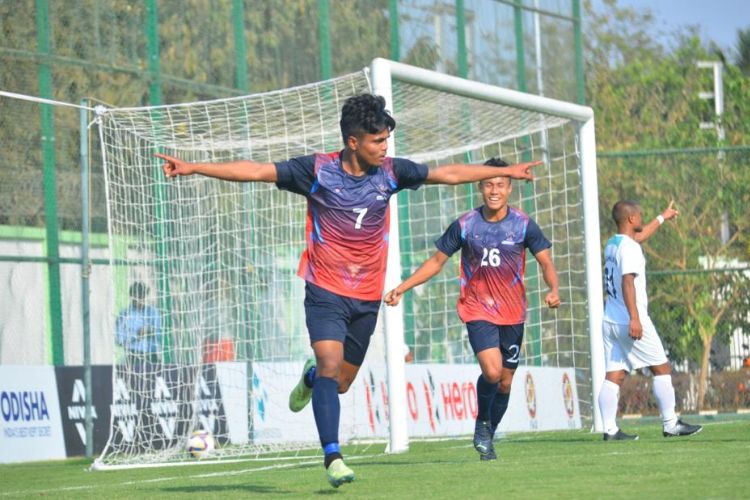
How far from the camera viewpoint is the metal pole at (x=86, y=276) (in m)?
15.7

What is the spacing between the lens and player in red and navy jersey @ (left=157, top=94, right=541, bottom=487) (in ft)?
28.7

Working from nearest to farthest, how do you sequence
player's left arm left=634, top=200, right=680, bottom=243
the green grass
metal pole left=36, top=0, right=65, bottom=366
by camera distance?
the green grass
player's left arm left=634, top=200, right=680, bottom=243
metal pole left=36, top=0, right=65, bottom=366

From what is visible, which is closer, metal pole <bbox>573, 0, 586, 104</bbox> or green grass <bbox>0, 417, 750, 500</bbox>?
green grass <bbox>0, 417, 750, 500</bbox>

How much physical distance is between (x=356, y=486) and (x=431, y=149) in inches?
368

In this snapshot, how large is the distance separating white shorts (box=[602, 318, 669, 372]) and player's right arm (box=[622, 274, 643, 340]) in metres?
0.18

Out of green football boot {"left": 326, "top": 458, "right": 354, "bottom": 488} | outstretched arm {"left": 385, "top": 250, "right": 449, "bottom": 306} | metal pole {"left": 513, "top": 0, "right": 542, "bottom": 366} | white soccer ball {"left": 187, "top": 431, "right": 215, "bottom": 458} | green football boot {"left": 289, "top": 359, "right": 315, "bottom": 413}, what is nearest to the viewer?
green football boot {"left": 326, "top": 458, "right": 354, "bottom": 488}

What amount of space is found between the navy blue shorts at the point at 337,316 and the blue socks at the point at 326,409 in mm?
283

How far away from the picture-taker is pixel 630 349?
512 inches

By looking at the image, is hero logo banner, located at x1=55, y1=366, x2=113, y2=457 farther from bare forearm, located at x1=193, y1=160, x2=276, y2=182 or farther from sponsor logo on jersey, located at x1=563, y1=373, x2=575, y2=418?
bare forearm, located at x1=193, y1=160, x2=276, y2=182

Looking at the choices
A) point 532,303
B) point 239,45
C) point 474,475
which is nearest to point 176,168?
point 474,475

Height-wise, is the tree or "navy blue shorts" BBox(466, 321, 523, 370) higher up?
the tree

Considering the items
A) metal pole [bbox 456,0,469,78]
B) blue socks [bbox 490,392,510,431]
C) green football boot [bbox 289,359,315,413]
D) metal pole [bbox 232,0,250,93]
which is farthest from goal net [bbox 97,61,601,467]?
metal pole [bbox 456,0,469,78]

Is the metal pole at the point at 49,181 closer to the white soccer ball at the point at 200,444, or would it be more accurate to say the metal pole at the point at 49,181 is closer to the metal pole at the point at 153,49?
the metal pole at the point at 153,49

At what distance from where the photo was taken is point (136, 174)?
49.7 ft
